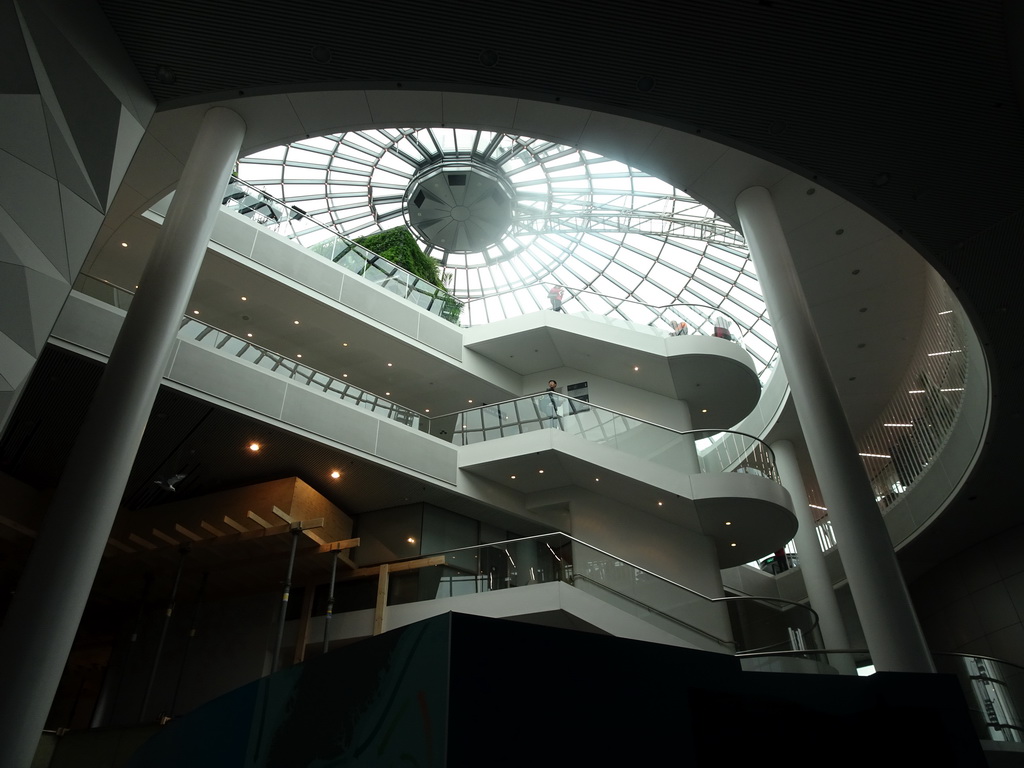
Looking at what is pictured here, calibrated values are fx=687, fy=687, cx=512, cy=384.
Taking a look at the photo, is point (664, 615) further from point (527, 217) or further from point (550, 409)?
point (527, 217)

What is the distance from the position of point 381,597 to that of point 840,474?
1060 centimetres

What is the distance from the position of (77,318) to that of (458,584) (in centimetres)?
949

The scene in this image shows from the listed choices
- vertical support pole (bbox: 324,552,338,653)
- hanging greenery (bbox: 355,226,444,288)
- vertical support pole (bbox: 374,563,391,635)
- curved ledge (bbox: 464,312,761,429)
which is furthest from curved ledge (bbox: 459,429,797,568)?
hanging greenery (bbox: 355,226,444,288)

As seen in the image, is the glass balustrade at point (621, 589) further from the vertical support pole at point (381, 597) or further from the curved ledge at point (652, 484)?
the curved ledge at point (652, 484)

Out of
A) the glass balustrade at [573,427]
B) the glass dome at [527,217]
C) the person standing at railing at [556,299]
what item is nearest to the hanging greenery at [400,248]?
the glass dome at [527,217]

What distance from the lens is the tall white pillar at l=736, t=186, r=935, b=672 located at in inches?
351

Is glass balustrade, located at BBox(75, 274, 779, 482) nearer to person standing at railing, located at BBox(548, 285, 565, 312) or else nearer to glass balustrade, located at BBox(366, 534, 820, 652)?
glass balustrade, located at BBox(366, 534, 820, 652)

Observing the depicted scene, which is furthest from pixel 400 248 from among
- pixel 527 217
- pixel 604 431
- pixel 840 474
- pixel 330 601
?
pixel 840 474

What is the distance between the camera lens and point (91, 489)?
7.44m

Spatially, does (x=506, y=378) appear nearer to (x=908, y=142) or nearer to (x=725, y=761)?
(x=908, y=142)

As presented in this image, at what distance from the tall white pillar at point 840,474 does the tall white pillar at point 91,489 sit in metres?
9.27

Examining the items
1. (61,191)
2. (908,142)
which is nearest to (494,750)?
(61,191)

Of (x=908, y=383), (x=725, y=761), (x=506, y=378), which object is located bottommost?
(x=725, y=761)

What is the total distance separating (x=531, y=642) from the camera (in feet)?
9.72
